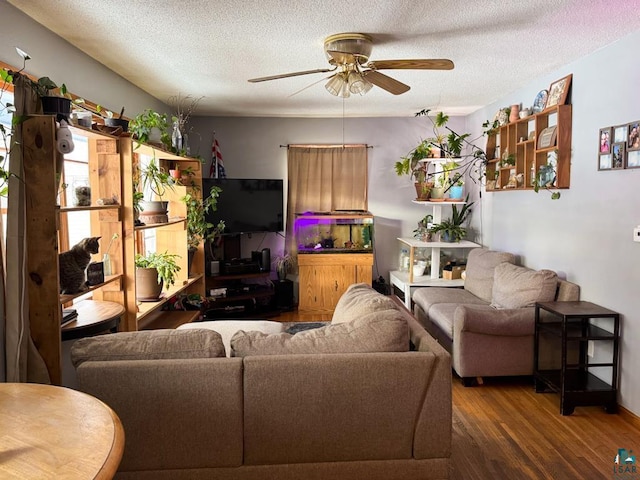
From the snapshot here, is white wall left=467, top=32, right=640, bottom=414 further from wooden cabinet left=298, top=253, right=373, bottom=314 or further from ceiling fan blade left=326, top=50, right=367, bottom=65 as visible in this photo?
wooden cabinet left=298, top=253, right=373, bottom=314

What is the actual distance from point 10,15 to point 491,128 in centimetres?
431

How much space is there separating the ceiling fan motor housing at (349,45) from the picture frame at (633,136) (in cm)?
169

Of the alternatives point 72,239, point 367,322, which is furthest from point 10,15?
point 367,322

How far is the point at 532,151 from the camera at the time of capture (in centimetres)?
407

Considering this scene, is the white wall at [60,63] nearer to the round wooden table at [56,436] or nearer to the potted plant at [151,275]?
the potted plant at [151,275]

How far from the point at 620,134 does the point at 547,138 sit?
2.51 feet

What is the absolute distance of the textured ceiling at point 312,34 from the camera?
2492mm

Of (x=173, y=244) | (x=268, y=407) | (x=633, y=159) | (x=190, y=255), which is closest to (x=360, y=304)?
(x=268, y=407)

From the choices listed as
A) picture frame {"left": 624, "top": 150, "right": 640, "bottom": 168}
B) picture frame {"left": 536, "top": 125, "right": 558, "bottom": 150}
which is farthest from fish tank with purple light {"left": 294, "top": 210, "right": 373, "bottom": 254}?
picture frame {"left": 624, "top": 150, "right": 640, "bottom": 168}

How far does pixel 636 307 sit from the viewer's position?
2.86m

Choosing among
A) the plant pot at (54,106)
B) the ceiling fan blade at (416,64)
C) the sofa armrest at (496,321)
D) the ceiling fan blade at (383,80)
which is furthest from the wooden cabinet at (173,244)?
the sofa armrest at (496,321)

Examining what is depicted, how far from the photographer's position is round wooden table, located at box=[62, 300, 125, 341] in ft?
8.20

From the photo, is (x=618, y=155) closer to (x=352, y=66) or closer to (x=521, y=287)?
(x=521, y=287)

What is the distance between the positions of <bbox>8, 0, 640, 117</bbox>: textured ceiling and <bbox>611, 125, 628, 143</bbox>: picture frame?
22.6 inches
